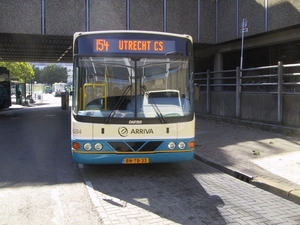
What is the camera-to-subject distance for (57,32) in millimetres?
14812

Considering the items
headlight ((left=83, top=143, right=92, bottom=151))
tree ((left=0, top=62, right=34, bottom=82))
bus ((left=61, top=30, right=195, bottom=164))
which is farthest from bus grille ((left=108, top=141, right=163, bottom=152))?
tree ((left=0, top=62, right=34, bottom=82))

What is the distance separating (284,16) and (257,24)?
1.57m

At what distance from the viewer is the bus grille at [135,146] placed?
20.1ft

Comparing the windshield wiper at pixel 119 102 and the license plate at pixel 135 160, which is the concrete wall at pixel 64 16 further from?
the license plate at pixel 135 160

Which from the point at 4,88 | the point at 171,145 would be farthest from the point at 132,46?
the point at 4,88

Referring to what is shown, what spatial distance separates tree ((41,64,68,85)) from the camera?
97944mm

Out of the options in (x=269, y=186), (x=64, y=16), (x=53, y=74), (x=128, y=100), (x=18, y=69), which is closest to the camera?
(x=269, y=186)

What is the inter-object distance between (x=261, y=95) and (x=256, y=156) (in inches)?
163

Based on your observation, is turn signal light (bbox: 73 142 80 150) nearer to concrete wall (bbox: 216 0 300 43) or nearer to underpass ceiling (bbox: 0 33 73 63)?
concrete wall (bbox: 216 0 300 43)

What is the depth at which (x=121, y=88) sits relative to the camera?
20.4 feet

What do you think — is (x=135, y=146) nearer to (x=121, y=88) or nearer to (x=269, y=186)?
(x=121, y=88)

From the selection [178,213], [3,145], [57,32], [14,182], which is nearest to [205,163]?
[178,213]

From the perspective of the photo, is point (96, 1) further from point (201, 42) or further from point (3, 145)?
point (3, 145)

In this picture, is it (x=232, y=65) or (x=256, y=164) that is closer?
(x=256, y=164)
